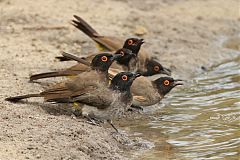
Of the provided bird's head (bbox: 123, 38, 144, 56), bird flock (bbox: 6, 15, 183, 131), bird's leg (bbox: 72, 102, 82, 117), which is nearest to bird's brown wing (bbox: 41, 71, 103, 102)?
bird flock (bbox: 6, 15, 183, 131)

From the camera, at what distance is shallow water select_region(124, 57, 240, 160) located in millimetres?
7691

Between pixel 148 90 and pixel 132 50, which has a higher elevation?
pixel 132 50

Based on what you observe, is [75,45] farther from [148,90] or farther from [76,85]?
[76,85]

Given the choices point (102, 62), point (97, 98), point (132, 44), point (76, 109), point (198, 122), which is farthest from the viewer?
point (132, 44)

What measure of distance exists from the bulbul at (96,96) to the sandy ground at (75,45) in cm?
18

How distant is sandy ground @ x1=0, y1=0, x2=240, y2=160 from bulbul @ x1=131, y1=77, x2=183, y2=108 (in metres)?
1.19

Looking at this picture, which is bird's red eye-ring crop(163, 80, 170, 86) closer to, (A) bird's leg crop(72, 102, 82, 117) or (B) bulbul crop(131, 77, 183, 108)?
(B) bulbul crop(131, 77, 183, 108)

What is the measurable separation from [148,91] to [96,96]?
1.51 m

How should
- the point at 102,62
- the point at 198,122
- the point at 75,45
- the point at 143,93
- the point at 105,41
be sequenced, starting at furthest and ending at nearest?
the point at 75,45 < the point at 105,41 < the point at 143,93 < the point at 198,122 < the point at 102,62

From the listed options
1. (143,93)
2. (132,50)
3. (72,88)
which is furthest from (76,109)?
(132,50)

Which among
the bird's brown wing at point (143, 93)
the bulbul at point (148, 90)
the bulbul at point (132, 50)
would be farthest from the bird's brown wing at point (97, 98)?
the bulbul at point (132, 50)

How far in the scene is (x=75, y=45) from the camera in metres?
11.9

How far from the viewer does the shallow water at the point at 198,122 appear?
7691mm

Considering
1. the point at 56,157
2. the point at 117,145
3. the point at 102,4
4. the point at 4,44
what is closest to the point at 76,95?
the point at 117,145
